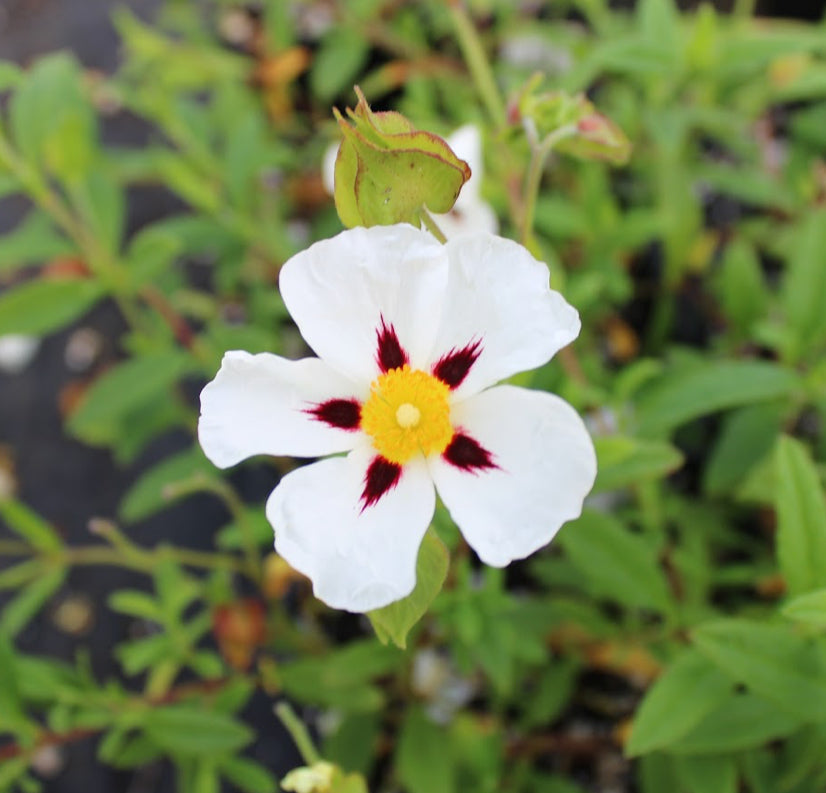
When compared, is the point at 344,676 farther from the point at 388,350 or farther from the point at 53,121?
the point at 53,121

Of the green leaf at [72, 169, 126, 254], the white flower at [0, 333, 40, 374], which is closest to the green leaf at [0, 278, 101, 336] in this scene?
the green leaf at [72, 169, 126, 254]

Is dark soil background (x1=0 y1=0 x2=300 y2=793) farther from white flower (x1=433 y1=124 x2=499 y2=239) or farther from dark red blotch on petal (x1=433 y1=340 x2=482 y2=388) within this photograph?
dark red blotch on petal (x1=433 y1=340 x2=482 y2=388)

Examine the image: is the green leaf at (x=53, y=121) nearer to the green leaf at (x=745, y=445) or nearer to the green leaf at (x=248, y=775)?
the green leaf at (x=248, y=775)

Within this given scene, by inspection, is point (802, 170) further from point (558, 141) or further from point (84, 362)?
point (84, 362)

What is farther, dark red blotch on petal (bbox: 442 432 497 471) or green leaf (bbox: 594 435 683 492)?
green leaf (bbox: 594 435 683 492)

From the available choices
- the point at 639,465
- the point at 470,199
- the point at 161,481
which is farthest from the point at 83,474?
the point at 639,465

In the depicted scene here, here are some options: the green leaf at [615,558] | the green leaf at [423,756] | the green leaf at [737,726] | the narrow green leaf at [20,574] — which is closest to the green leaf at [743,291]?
the green leaf at [615,558]
